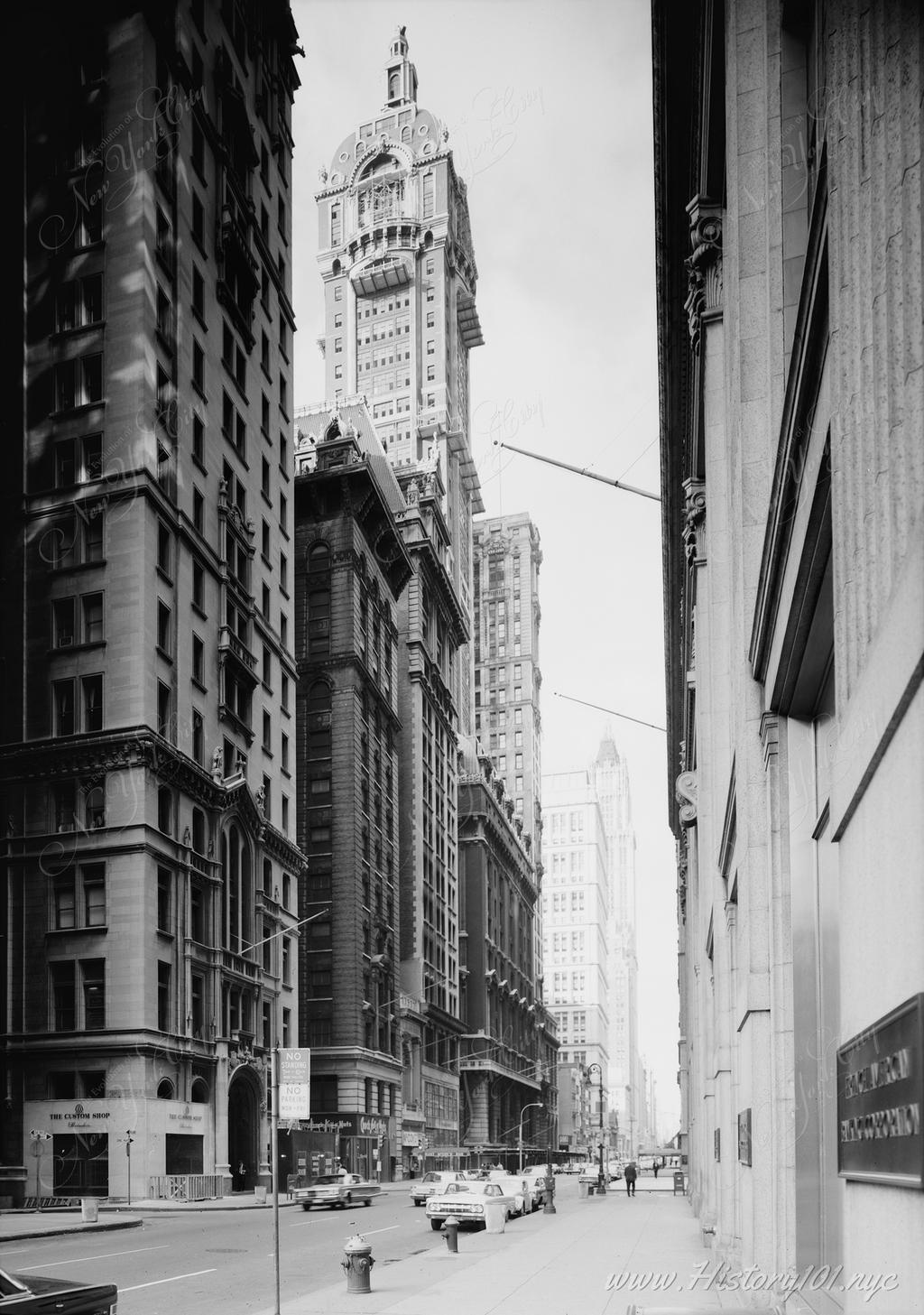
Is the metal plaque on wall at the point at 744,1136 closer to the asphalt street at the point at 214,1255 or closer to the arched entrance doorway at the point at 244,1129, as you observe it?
the asphalt street at the point at 214,1255

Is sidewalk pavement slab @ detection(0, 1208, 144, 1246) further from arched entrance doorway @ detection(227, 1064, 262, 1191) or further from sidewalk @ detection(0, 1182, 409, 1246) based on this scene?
arched entrance doorway @ detection(227, 1064, 262, 1191)

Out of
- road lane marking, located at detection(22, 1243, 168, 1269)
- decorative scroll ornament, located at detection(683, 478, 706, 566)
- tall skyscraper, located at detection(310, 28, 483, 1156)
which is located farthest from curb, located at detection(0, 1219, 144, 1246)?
tall skyscraper, located at detection(310, 28, 483, 1156)

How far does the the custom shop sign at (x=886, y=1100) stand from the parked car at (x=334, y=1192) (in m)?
44.7

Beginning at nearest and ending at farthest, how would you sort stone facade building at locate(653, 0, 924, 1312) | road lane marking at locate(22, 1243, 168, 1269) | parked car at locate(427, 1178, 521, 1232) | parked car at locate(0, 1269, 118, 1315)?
1. stone facade building at locate(653, 0, 924, 1312)
2. parked car at locate(0, 1269, 118, 1315)
3. road lane marking at locate(22, 1243, 168, 1269)
4. parked car at locate(427, 1178, 521, 1232)

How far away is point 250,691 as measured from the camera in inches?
2739

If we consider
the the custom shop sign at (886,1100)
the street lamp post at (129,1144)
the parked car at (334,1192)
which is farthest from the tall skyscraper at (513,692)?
the the custom shop sign at (886,1100)

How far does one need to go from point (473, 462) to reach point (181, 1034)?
127316 mm

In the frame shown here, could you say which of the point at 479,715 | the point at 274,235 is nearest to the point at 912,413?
the point at 274,235

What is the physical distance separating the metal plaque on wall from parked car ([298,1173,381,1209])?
3526 centimetres

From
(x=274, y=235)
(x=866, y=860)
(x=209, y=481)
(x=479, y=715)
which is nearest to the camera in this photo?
(x=866, y=860)

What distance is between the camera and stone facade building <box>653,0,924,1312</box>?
604cm

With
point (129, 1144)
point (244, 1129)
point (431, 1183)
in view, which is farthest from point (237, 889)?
point (431, 1183)

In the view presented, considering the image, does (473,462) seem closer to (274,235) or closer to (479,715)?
(479,715)

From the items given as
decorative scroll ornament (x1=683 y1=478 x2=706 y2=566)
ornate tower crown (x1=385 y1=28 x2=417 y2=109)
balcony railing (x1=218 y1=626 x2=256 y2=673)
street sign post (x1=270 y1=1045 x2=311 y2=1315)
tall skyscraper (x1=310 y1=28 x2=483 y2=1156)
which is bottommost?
street sign post (x1=270 y1=1045 x2=311 y2=1315)
